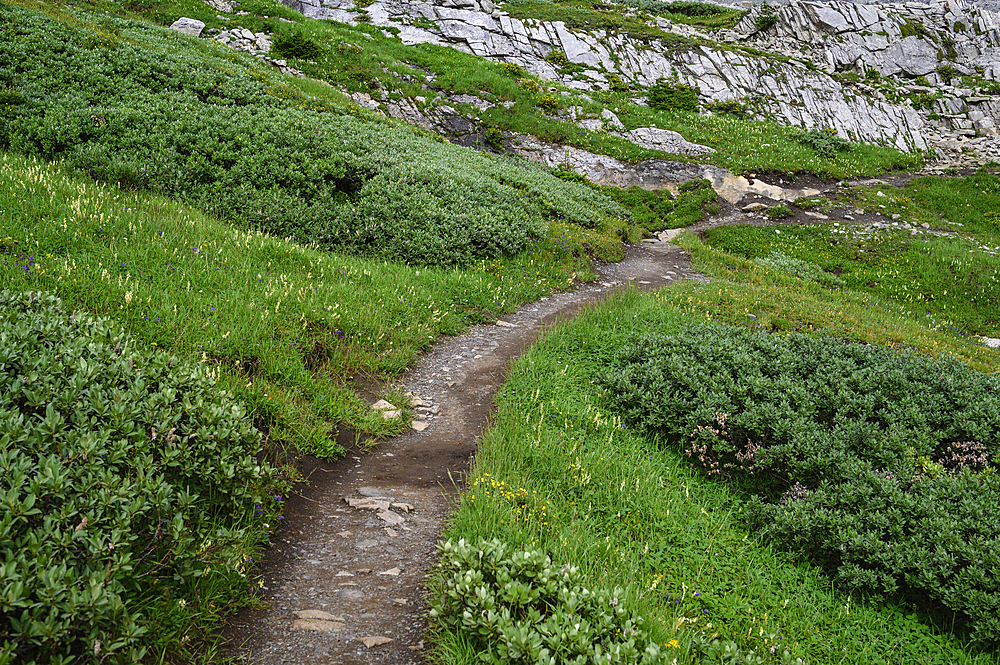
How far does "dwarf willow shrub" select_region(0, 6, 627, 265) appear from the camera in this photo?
38.2 feet

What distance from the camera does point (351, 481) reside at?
220 inches

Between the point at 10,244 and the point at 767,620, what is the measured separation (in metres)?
9.51

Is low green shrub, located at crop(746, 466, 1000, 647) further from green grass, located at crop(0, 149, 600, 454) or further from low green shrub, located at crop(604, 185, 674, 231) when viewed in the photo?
low green shrub, located at crop(604, 185, 674, 231)

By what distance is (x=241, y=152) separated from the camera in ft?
42.8

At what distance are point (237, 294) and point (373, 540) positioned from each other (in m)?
4.50

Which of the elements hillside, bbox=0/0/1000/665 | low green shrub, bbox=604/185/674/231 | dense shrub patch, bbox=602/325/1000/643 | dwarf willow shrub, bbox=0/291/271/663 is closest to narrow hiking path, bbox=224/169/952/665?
hillside, bbox=0/0/1000/665

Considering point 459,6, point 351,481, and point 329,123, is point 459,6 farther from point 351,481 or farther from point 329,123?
Result: point 351,481

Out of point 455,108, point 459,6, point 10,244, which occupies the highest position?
point 459,6

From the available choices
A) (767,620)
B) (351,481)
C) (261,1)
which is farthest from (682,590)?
(261,1)

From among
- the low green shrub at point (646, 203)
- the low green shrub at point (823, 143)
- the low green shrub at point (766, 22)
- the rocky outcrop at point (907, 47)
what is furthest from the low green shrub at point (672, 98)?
the low green shrub at point (766, 22)

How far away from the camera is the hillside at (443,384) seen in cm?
345

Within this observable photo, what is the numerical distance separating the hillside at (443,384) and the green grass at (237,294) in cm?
5

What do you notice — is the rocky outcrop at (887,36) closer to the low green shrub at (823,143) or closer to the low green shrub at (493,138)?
the low green shrub at (823,143)

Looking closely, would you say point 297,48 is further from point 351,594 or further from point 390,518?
point 351,594
